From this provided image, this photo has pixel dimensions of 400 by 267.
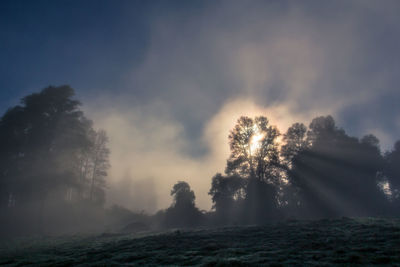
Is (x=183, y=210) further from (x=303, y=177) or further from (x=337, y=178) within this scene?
(x=337, y=178)

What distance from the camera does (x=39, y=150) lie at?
1330 inches

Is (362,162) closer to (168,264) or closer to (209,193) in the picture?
(209,193)

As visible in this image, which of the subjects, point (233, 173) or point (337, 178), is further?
point (233, 173)

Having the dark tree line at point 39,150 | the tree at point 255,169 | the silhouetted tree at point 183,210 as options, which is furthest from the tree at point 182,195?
the dark tree line at point 39,150

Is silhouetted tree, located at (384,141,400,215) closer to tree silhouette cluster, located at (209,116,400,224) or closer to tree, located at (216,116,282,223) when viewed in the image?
tree silhouette cluster, located at (209,116,400,224)

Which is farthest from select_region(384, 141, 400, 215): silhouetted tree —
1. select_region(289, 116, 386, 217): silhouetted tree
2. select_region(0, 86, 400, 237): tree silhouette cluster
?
select_region(289, 116, 386, 217): silhouetted tree

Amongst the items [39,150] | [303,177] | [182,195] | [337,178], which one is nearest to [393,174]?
[337,178]

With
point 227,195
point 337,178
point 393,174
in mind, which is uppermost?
point 393,174

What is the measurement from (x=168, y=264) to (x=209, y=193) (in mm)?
34361

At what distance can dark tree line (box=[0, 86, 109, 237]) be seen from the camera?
32250 mm

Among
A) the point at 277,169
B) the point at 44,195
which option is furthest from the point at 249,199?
the point at 44,195

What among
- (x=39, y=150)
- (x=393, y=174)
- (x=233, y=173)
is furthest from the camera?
(x=393, y=174)

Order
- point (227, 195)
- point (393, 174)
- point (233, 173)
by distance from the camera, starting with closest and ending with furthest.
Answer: point (233, 173) < point (227, 195) < point (393, 174)

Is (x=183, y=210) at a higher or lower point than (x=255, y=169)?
lower
